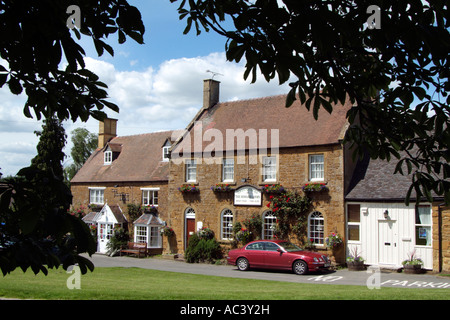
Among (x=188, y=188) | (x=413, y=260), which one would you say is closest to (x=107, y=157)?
(x=188, y=188)

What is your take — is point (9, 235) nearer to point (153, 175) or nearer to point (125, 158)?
point (153, 175)

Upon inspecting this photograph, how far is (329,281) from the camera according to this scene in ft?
62.8

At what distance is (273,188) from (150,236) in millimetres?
10424

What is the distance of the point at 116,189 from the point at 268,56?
32205mm

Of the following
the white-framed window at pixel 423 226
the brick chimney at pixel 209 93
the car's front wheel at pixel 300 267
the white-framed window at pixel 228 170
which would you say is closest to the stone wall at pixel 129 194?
the white-framed window at pixel 228 170

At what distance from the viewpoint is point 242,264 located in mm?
23469

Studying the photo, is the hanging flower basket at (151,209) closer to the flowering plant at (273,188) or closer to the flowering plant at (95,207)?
the flowering plant at (95,207)

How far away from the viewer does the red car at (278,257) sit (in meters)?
21.3

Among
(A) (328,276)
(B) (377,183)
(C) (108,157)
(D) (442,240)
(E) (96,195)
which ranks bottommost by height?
(A) (328,276)

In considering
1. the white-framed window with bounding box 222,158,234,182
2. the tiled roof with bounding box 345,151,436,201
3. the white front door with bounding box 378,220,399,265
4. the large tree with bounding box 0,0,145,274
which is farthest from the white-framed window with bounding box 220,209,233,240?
the large tree with bounding box 0,0,145,274

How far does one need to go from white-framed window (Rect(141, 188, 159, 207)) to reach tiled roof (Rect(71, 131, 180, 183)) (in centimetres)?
79

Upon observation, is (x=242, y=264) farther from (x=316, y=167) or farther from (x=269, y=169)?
(x=316, y=167)

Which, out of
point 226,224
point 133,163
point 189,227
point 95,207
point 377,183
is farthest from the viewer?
point 95,207

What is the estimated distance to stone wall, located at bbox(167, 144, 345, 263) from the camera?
938 inches
